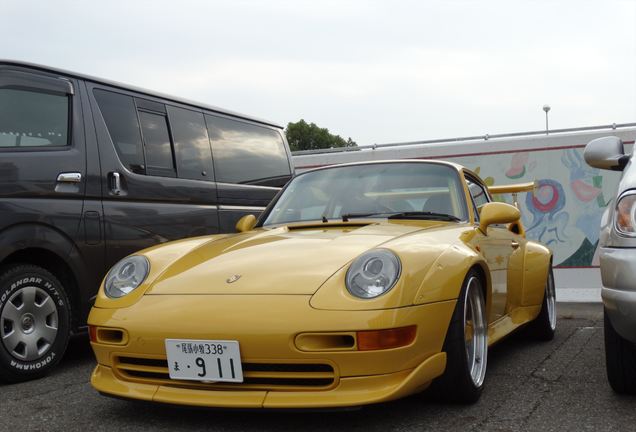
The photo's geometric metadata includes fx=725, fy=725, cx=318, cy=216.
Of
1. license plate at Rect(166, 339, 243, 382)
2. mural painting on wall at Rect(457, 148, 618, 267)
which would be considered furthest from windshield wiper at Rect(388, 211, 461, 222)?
mural painting on wall at Rect(457, 148, 618, 267)

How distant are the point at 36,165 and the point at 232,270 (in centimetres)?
175

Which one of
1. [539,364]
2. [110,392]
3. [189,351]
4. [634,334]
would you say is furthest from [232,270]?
[539,364]

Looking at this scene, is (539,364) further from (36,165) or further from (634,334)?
(36,165)

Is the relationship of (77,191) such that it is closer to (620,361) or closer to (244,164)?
(244,164)

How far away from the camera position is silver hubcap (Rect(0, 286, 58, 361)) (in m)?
4.05

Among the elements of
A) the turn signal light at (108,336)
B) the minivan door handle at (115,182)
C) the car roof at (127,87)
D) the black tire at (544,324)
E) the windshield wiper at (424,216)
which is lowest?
the black tire at (544,324)

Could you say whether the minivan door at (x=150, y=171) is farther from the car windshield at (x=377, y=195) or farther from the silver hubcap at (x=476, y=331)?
the silver hubcap at (x=476, y=331)

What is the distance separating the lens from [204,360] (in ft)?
9.29

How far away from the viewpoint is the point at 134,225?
16.2ft

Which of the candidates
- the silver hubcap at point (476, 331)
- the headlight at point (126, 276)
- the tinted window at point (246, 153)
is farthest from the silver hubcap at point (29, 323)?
the silver hubcap at point (476, 331)

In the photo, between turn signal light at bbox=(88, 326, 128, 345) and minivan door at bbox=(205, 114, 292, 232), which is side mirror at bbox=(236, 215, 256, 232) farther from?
minivan door at bbox=(205, 114, 292, 232)

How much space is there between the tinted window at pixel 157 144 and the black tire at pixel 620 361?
128 inches

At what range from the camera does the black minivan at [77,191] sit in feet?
13.6

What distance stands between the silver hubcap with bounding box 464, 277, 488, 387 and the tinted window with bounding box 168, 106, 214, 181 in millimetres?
2717
